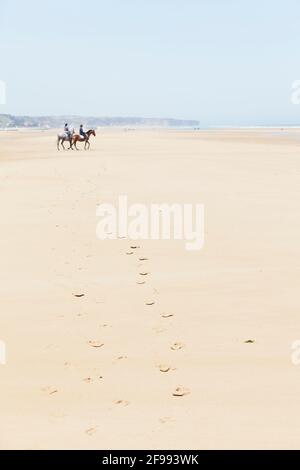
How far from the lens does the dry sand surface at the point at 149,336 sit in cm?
356

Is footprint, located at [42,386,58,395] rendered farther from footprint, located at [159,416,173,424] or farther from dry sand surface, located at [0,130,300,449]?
footprint, located at [159,416,173,424]

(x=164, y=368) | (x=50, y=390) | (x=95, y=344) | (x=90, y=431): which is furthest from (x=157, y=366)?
(x=90, y=431)

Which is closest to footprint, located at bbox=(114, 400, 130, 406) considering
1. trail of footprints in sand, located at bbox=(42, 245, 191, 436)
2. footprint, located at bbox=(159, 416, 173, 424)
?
trail of footprints in sand, located at bbox=(42, 245, 191, 436)

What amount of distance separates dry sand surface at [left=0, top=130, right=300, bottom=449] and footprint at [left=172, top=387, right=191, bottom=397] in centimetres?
2

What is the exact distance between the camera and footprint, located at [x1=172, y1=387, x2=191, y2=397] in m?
3.97

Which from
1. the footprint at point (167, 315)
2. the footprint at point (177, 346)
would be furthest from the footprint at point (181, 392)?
the footprint at point (167, 315)

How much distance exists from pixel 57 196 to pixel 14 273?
21.2 feet

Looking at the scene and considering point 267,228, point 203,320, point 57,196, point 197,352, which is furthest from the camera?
point 57,196

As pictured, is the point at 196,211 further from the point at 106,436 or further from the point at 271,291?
the point at 106,436

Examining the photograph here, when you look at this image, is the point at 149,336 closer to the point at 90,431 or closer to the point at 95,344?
the point at 95,344

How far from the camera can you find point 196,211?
10.5 metres

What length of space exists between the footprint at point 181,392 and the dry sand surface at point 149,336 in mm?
25

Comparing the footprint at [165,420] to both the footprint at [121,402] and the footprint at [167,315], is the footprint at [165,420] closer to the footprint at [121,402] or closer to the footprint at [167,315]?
the footprint at [121,402]

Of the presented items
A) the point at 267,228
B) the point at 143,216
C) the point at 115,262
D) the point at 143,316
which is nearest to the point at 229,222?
the point at 267,228
